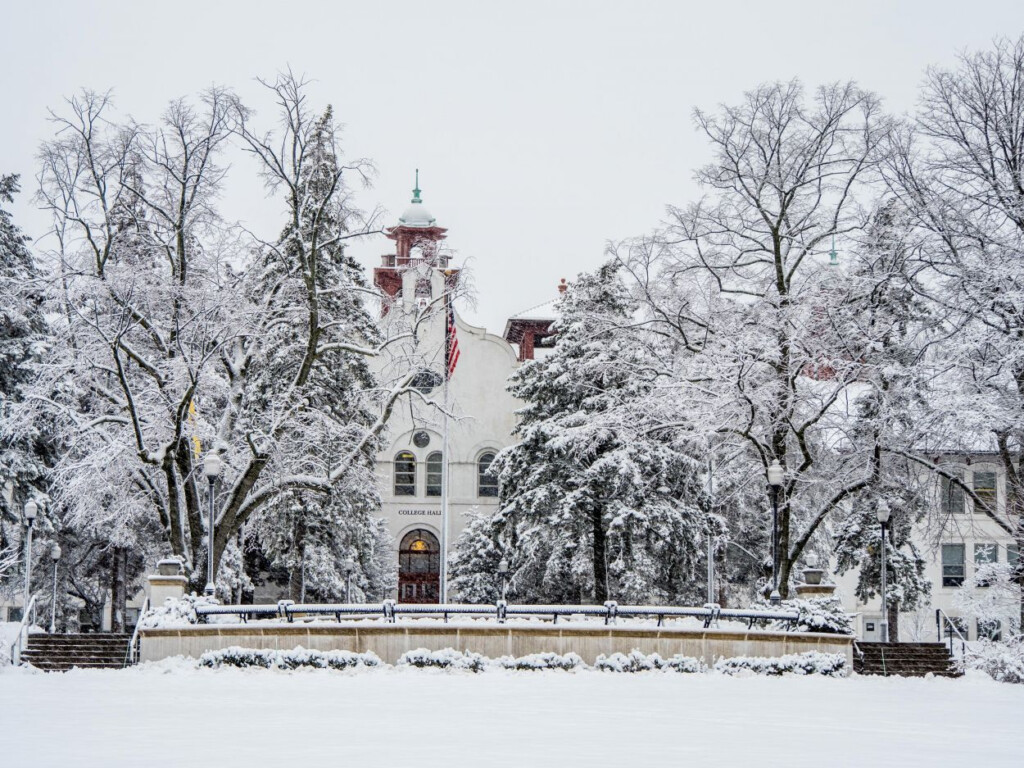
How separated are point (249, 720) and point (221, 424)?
16.5 m

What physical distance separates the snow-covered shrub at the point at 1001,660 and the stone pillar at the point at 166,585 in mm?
14159

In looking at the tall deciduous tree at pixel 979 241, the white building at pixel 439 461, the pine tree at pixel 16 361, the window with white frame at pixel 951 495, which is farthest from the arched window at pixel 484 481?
the tall deciduous tree at pixel 979 241

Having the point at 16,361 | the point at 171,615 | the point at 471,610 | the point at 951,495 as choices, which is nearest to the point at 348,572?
the point at 16,361

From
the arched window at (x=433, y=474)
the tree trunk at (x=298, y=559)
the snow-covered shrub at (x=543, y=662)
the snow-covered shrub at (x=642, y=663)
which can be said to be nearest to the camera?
the snow-covered shrub at (x=543, y=662)

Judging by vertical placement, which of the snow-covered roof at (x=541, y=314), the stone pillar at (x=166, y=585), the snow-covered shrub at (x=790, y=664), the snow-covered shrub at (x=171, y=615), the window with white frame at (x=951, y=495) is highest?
the snow-covered roof at (x=541, y=314)

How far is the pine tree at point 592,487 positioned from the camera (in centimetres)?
3659

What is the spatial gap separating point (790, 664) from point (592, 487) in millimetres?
17973

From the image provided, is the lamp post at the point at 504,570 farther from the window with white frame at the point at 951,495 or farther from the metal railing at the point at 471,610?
the metal railing at the point at 471,610

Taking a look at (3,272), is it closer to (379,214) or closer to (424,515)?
(379,214)

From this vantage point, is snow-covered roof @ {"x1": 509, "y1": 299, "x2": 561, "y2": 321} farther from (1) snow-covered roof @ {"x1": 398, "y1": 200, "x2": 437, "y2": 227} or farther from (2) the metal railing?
(2) the metal railing

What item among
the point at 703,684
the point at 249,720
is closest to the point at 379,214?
the point at 703,684

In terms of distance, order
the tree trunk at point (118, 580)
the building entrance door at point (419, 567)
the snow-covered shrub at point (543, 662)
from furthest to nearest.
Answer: the building entrance door at point (419, 567) < the tree trunk at point (118, 580) < the snow-covered shrub at point (543, 662)

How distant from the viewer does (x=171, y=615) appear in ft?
67.2

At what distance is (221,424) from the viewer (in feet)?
92.9
